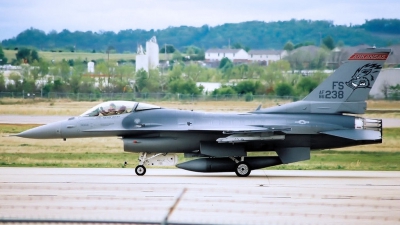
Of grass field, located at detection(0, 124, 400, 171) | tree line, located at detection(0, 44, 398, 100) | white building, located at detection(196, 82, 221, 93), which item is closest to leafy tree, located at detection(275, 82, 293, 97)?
tree line, located at detection(0, 44, 398, 100)

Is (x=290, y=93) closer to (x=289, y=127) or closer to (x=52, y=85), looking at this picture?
(x=52, y=85)

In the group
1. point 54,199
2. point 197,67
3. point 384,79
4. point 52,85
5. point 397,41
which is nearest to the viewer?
point 54,199

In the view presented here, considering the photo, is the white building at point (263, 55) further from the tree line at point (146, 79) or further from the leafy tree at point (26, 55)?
the leafy tree at point (26, 55)

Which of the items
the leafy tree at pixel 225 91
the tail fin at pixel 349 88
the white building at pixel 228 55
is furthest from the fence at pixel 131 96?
the white building at pixel 228 55

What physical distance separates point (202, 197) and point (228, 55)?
60.3m

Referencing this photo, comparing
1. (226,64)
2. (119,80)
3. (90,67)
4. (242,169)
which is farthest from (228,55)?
(242,169)

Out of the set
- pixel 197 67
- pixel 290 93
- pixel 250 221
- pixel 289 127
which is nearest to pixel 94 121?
pixel 289 127

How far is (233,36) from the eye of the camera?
314ft

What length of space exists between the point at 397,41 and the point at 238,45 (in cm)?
3365

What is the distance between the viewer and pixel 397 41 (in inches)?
1732

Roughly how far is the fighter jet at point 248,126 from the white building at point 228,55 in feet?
160

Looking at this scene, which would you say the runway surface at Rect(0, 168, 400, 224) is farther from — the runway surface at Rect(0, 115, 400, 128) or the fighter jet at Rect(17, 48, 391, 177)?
the runway surface at Rect(0, 115, 400, 128)

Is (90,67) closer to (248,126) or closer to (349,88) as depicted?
(248,126)

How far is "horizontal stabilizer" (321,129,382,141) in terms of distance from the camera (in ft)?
64.2
